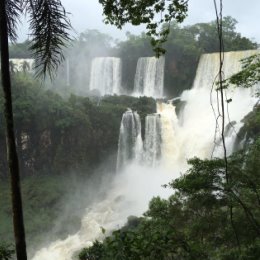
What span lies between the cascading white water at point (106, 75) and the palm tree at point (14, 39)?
34.3 meters

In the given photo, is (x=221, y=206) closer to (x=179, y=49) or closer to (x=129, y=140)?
(x=129, y=140)

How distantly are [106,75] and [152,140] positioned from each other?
39.2ft

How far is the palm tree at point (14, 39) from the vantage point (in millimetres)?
4590

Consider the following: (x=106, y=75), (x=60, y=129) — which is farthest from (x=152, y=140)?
(x=106, y=75)

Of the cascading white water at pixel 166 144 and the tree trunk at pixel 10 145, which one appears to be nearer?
the tree trunk at pixel 10 145

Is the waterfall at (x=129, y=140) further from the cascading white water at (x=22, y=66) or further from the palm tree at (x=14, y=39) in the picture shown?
the palm tree at (x=14, y=39)

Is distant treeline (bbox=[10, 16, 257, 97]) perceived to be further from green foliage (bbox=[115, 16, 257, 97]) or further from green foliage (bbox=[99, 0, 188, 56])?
green foliage (bbox=[99, 0, 188, 56])

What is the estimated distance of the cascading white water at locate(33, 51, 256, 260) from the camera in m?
26.3

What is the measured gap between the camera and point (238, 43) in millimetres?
38875

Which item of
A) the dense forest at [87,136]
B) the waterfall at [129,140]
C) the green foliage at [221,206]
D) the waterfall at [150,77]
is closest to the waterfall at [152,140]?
the waterfall at [129,140]

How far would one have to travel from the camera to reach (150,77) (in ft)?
121

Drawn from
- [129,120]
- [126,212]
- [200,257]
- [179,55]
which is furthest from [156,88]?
[200,257]

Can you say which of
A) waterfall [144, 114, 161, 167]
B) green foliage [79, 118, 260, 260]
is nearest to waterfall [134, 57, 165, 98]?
waterfall [144, 114, 161, 167]

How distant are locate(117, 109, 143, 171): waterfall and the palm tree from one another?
25143mm
